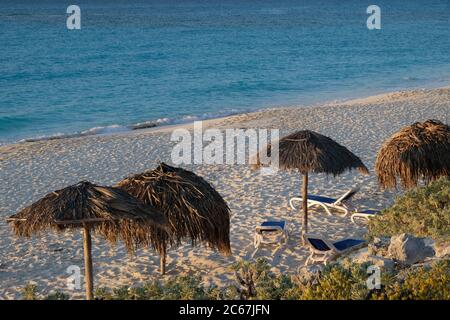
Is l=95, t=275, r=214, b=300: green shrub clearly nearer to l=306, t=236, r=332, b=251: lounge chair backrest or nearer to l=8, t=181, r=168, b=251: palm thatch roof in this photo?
l=8, t=181, r=168, b=251: palm thatch roof

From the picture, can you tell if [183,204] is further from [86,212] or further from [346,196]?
[346,196]

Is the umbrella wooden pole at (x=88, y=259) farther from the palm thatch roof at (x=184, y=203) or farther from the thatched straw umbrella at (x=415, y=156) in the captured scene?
the thatched straw umbrella at (x=415, y=156)

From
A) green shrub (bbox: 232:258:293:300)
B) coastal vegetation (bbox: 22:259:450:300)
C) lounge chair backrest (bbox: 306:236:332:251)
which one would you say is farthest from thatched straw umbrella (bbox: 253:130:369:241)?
green shrub (bbox: 232:258:293:300)

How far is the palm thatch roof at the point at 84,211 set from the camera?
22.7 feet

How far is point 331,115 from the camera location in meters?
21.3

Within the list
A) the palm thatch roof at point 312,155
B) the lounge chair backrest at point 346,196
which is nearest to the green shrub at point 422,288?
the palm thatch roof at point 312,155

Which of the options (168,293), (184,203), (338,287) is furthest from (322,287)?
(184,203)

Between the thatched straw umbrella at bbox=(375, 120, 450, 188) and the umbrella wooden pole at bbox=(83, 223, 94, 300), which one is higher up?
the thatched straw umbrella at bbox=(375, 120, 450, 188)

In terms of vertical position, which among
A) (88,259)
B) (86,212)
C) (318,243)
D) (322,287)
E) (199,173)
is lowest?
(199,173)

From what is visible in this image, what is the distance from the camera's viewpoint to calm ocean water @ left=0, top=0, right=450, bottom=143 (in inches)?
1059

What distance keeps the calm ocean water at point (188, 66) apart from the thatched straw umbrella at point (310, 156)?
1325 centimetres

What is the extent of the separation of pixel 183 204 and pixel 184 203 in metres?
0.02

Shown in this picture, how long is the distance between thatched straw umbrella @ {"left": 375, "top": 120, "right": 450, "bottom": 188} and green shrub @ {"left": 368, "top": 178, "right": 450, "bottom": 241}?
722 millimetres

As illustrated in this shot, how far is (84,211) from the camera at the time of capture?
694cm
